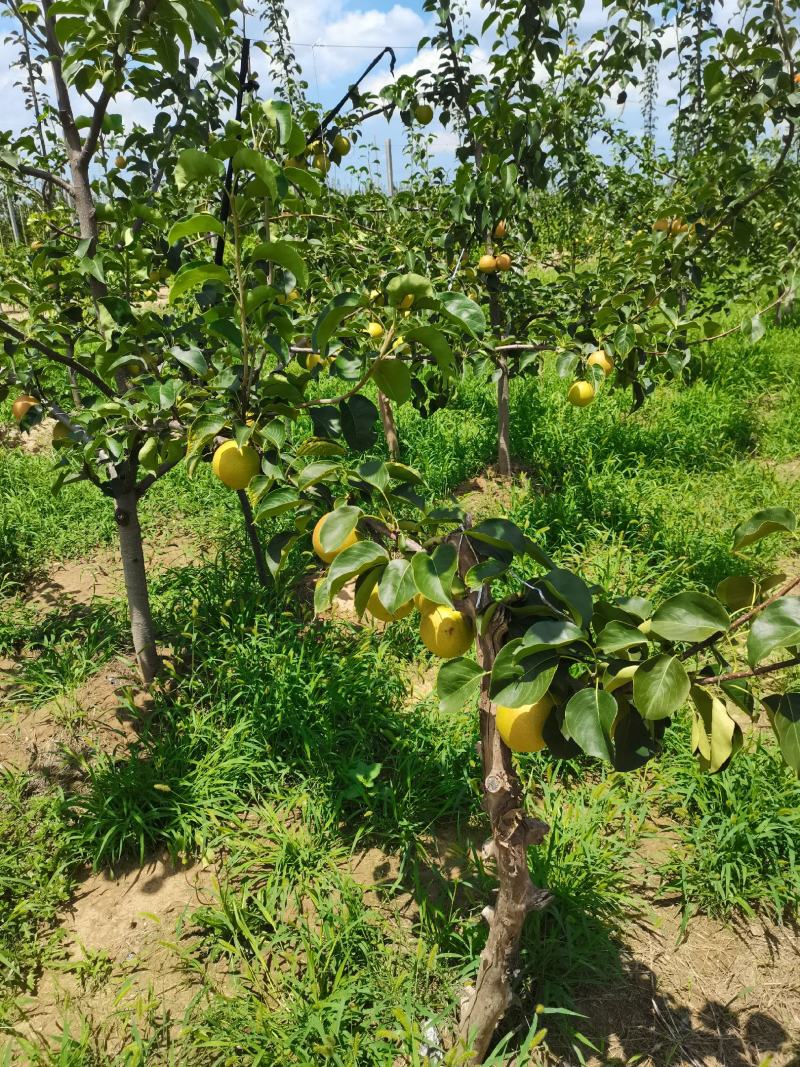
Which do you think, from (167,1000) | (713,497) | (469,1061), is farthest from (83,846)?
(713,497)

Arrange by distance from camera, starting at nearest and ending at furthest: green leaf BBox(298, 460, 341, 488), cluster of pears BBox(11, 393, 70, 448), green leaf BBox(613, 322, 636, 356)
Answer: green leaf BBox(298, 460, 341, 488) → cluster of pears BBox(11, 393, 70, 448) → green leaf BBox(613, 322, 636, 356)

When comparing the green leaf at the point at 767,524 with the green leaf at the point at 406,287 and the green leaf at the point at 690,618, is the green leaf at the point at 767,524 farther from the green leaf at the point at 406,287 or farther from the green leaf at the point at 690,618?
the green leaf at the point at 406,287

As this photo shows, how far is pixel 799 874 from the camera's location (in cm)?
167

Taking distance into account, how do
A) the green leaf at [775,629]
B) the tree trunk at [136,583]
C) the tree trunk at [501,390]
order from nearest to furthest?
the green leaf at [775,629]
the tree trunk at [136,583]
the tree trunk at [501,390]

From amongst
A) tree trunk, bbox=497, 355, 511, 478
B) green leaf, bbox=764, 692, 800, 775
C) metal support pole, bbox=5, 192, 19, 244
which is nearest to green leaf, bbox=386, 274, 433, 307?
green leaf, bbox=764, 692, 800, 775

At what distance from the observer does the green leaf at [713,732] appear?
77cm

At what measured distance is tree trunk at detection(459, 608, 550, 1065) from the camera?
104cm

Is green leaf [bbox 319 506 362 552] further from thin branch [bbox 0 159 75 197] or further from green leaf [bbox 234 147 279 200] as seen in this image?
thin branch [bbox 0 159 75 197]

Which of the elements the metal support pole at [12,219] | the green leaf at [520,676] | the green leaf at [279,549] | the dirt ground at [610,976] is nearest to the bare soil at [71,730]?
the dirt ground at [610,976]

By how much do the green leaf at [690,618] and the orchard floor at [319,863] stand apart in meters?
0.91

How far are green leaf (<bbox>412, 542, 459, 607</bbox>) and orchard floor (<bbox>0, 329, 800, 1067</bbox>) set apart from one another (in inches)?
38.5

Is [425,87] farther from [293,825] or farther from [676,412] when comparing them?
[293,825]

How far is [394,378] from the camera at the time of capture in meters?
1.01

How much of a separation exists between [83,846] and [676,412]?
375cm
